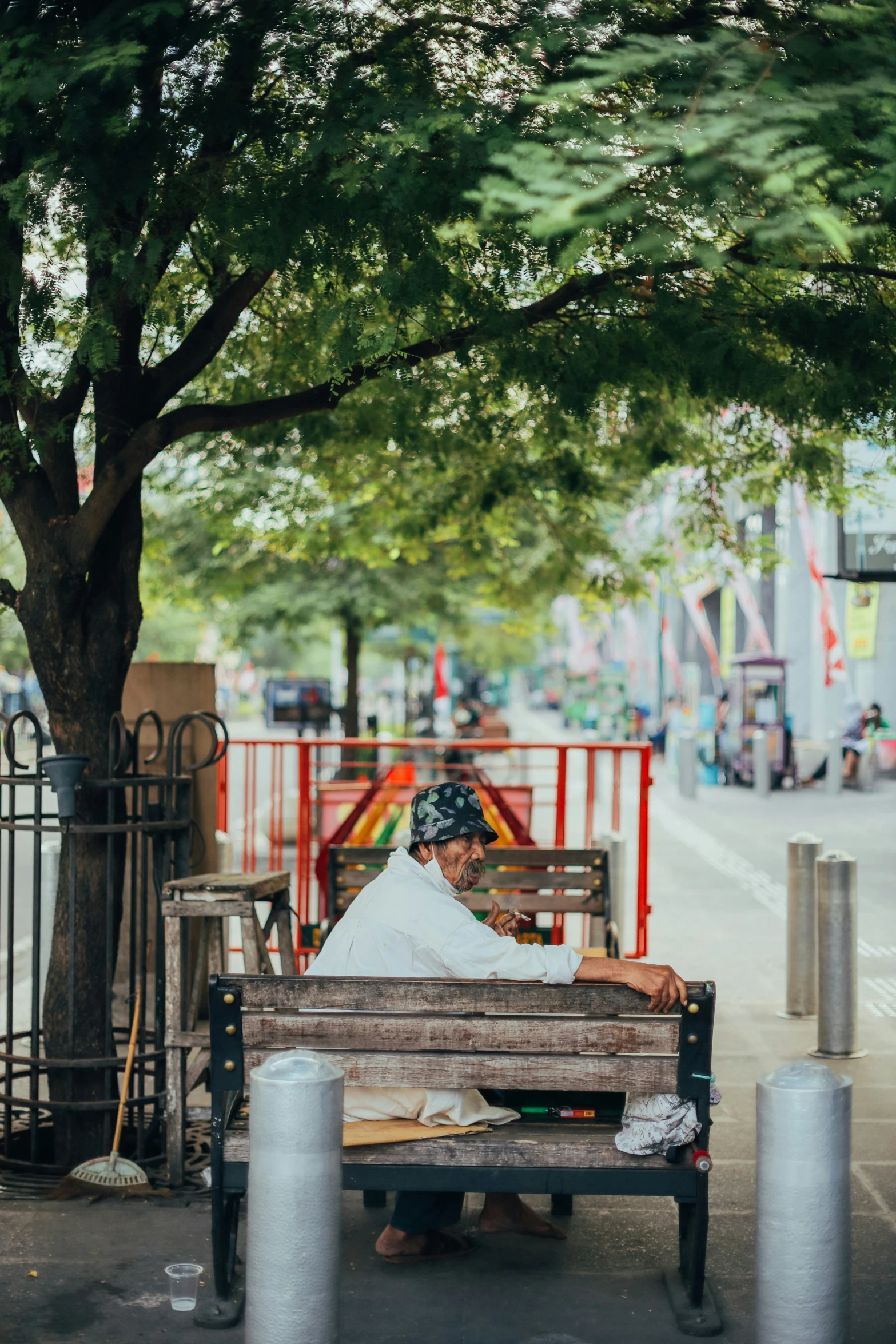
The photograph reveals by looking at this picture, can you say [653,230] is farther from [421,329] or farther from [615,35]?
[421,329]

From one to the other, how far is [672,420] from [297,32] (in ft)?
15.0

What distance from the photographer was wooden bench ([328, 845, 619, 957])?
764cm

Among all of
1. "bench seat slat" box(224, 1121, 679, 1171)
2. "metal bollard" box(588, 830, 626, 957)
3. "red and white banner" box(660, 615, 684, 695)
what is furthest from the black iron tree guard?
"red and white banner" box(660, 615, 684, 695)

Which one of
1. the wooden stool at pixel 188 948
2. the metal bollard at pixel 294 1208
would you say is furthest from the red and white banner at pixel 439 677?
the metal bollard at pixel 294 1208

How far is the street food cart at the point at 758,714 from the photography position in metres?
27.7

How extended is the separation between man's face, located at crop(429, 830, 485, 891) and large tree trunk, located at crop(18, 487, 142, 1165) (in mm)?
1679

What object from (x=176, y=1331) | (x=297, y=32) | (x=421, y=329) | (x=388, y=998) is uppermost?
(x=297, y=32)

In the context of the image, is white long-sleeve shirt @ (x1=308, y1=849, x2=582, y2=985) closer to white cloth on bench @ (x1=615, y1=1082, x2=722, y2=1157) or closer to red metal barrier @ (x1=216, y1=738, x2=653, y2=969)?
white cloth on bench @ (x1=615, y1=1082, x2=722, y2=1157)

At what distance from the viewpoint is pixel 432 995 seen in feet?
14.0

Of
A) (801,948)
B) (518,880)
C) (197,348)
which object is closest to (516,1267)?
(518,880)

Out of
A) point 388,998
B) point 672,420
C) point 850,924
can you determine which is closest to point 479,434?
point 672,420

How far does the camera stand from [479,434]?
24.6 feet

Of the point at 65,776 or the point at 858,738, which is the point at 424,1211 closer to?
the point at 65,776

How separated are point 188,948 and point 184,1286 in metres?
1.90
